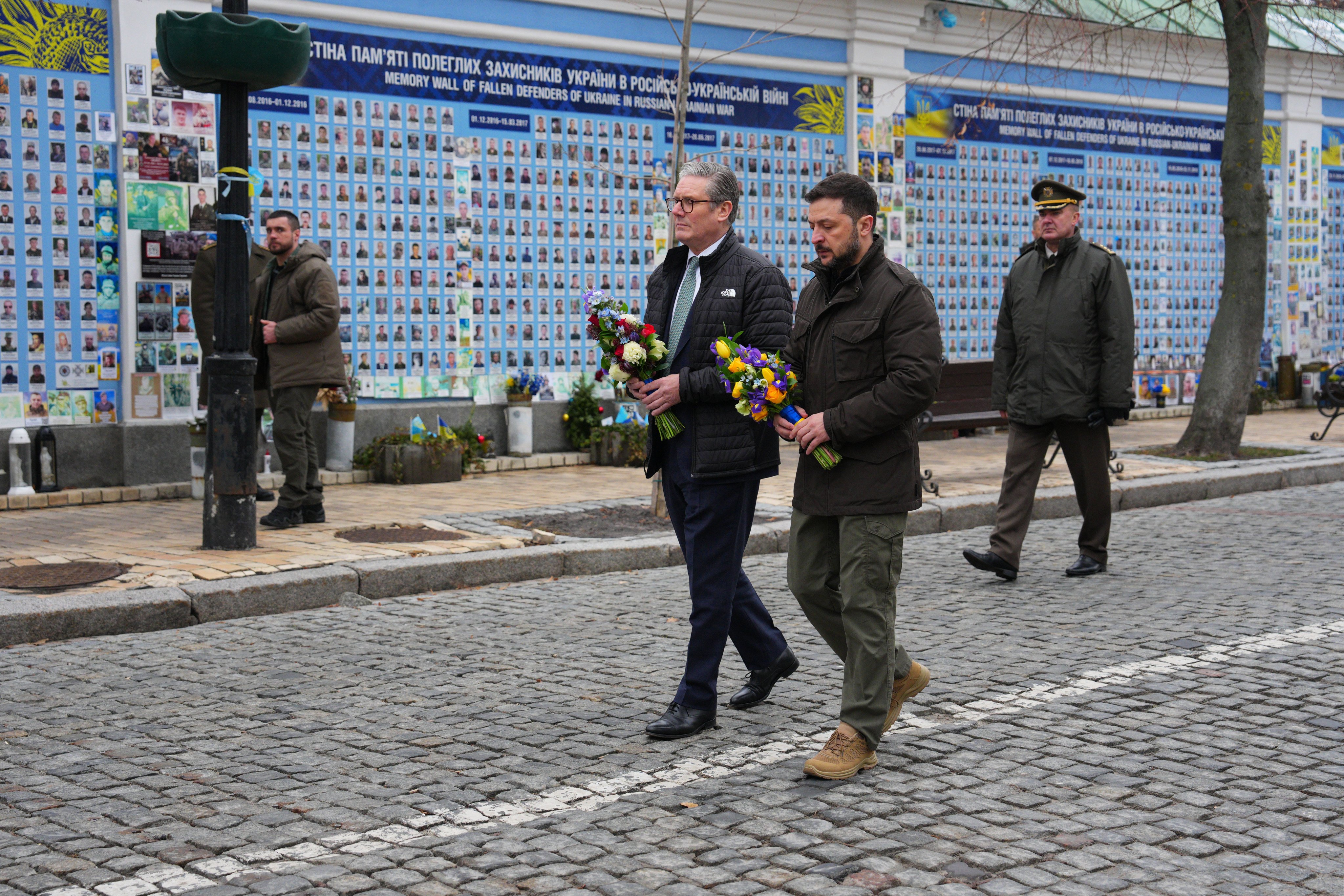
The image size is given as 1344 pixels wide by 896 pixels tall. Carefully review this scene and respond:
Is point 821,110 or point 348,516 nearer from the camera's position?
point 348,516

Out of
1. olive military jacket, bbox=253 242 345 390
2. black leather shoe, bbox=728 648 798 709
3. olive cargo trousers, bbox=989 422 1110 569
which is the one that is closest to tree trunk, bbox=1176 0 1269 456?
olive cargo trousers, bbox=989 422 1110 569

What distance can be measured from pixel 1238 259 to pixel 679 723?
34.0ft

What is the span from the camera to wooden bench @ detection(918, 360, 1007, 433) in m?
13.3

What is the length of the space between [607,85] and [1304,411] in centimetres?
1136

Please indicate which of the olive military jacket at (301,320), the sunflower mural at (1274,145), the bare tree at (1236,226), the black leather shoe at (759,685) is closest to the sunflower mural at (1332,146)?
the sunflower mural at (1274,145)

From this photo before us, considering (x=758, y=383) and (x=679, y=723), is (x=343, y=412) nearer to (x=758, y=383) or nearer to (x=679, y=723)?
(x=679, y=723)

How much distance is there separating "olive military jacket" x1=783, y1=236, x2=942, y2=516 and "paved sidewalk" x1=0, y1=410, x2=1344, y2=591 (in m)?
4.04

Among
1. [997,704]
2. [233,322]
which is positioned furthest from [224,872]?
[233,322]

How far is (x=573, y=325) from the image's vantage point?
13.4 m

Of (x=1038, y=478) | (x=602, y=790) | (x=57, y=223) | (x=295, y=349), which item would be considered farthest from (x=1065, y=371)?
(x=57, y=223)

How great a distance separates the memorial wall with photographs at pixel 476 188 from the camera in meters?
11.9

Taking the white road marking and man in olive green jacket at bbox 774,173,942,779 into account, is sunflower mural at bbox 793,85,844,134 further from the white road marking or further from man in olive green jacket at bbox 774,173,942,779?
man in olive green jacket at bbox 774,173,942,779

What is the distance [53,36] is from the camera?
1053 cm

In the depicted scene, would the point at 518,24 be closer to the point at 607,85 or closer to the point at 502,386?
the point at 607,85
